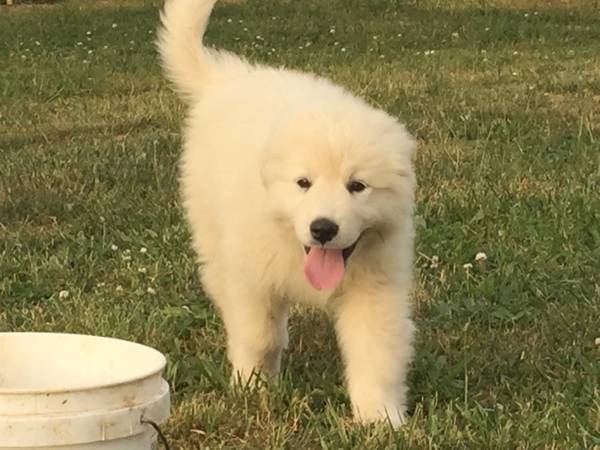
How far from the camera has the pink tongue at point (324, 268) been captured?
357 centimetres

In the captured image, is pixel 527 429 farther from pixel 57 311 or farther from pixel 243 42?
pixel 243 42

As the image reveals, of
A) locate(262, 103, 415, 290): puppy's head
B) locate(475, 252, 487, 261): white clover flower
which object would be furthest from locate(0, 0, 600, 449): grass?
locate(262, 103, 415, 290): puppy's head

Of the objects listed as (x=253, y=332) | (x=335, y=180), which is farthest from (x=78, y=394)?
(x=253, y=332)

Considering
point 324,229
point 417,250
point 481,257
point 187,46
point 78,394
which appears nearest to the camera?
point 78,394

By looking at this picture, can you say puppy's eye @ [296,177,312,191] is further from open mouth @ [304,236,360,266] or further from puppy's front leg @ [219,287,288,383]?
puppy's front leg @ [219,287,288,383]

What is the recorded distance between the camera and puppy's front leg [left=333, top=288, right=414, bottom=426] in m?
3.66

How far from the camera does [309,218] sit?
343cm

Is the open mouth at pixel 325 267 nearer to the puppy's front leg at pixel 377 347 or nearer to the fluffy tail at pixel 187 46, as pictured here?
the puppy's front leg at pixel 377 347

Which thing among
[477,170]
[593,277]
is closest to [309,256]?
[593,277]

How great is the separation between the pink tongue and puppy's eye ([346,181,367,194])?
190mm

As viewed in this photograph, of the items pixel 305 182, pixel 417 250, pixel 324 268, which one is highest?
pixel 305 182

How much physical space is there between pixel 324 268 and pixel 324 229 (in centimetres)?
21

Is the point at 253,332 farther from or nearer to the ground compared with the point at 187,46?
nearer to the ground

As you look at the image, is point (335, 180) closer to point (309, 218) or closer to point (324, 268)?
point (309, 218)
